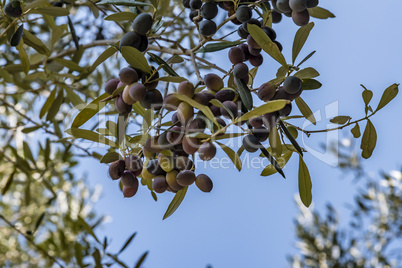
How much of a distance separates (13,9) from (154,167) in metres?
0.44

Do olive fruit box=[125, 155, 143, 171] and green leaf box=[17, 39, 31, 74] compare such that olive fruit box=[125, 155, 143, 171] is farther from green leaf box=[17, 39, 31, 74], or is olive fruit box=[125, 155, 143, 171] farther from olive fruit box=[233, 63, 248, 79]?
green leaf box=[17, 39, 31, 74]

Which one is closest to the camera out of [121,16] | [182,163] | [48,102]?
[182,163]

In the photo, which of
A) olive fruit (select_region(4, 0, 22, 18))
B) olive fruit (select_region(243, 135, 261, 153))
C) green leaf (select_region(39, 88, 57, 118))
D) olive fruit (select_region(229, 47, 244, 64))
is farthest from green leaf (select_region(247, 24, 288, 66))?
green leaf (select_region(39, 88, 57, 118))

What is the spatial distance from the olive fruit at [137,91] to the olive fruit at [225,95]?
0.35 ft

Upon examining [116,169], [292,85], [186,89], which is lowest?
[116,169]

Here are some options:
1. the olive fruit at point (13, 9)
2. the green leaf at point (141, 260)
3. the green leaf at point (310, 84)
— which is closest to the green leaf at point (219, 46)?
the green leaf at point (310, 84)

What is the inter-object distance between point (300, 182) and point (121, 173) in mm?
311

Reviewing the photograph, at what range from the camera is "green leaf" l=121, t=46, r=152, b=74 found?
0.65 meters

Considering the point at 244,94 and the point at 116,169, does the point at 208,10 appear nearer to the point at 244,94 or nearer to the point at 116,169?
the point at 244,94

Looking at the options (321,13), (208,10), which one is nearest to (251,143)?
(208,10)

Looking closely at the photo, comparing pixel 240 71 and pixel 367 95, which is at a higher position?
pixel 367 95

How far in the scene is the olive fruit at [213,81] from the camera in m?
0.66

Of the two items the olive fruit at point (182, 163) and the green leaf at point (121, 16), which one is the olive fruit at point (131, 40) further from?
the olive fruit at point (182, 163)

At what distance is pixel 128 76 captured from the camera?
0.65 metres
